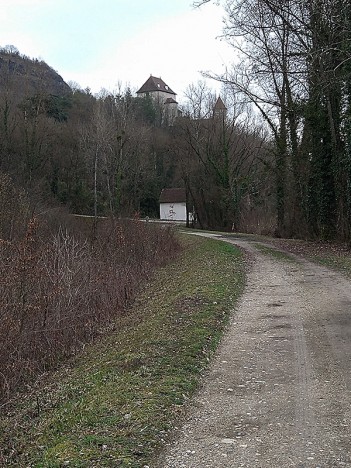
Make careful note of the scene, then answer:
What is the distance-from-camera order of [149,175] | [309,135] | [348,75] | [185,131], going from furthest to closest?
[149,175], [185,131], [309,135], [348,75]

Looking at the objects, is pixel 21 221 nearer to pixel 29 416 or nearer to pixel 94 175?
pixel 29 416

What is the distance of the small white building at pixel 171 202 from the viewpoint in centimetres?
7369

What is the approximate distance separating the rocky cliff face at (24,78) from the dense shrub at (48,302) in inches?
1803

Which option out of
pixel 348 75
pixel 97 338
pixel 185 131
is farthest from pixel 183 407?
pixel 185 131

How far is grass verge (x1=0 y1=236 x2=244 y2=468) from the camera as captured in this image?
5141mm

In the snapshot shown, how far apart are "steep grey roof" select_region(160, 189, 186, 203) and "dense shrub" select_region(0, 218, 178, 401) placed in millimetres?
55421

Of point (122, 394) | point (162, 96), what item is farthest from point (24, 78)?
point (122, 394)

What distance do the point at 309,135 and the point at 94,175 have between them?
35.5 m

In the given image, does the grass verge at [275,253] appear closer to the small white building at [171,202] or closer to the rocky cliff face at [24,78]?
the rocky cliff face at [24,78]

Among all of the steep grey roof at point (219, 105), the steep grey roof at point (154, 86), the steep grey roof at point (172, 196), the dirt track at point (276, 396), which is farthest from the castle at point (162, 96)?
the dirt track at point (276, 396)

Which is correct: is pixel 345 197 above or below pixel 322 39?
below

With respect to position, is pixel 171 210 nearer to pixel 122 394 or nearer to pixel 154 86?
pixel 154 86

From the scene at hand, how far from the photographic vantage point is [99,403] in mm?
6391

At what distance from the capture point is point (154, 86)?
120 meters
